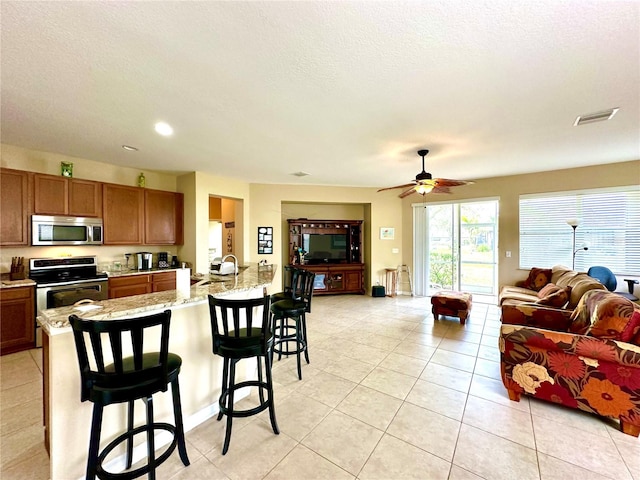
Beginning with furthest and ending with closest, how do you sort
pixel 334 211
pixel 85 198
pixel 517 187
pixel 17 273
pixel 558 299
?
pixel 334 211, pixel 517 187, pixel 85 198, pixel 17 273, pixel 558 299

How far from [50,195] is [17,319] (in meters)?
1.70

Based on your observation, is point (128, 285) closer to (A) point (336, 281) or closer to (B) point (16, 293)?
(B) point (16, 293)

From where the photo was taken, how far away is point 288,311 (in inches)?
113

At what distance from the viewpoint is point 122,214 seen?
14.8 ft

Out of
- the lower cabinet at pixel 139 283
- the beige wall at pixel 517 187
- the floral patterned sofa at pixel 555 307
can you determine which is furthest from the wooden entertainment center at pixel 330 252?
the floral patterned sofa at pixel 555 307

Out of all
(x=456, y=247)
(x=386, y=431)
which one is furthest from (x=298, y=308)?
(x=456, y=247)

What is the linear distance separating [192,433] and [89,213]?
12.7 feet

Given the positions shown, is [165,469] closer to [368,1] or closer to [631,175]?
[368,1]

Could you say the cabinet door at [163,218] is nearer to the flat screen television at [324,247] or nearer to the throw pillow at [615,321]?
the flat screen television at [324,247]

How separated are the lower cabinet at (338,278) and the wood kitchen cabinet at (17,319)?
467 centimetres

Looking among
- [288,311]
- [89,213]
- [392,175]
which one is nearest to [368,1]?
[288,311]

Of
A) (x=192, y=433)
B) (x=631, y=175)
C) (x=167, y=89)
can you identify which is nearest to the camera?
(x=192, y=433)

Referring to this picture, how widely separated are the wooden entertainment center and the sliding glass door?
5.01 ft

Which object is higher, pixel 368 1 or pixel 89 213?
pixel 368 1
